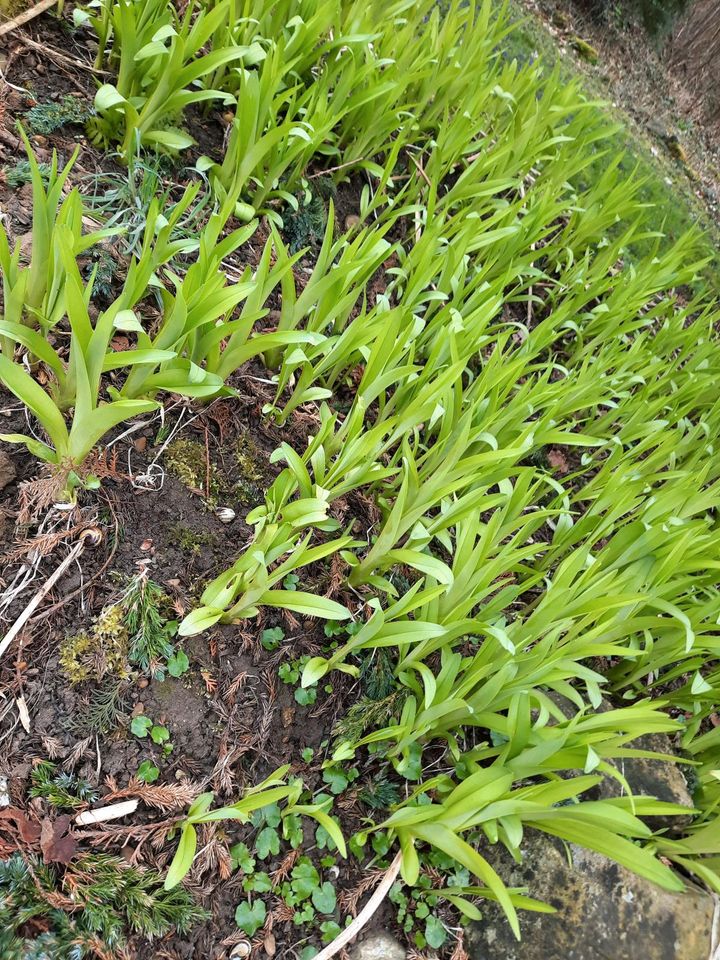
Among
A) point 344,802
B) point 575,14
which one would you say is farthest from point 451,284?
point 575,14

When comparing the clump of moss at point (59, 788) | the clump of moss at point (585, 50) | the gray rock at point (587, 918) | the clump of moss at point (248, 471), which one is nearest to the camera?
the clump of moss at point (59, 788)

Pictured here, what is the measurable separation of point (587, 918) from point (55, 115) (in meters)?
2.15

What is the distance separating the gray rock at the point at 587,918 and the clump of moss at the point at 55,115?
1.94 m

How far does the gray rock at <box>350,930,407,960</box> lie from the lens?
118 centimetres

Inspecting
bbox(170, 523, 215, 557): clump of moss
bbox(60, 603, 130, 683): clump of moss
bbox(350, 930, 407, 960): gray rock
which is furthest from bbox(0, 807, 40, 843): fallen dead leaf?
bbox(350, 930, 407, 960): gray rock

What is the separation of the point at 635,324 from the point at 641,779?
1.43m

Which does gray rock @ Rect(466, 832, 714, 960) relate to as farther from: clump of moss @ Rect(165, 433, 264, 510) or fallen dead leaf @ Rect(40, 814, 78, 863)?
clump of moss @ Rect(165, 433, 264, 510)

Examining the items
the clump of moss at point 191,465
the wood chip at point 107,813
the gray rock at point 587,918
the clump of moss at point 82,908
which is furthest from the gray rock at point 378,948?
the clump of moss at point 191,465

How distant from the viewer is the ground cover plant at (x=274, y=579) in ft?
3.45

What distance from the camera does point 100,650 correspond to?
3.67 ft

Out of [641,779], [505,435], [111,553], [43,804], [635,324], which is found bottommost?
[43,804]

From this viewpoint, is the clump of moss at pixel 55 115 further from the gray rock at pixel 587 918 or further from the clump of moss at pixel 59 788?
the gray rock at pixel 587 918

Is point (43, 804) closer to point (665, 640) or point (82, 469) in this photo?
point (82, 469)

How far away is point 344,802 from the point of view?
1.27 metres
